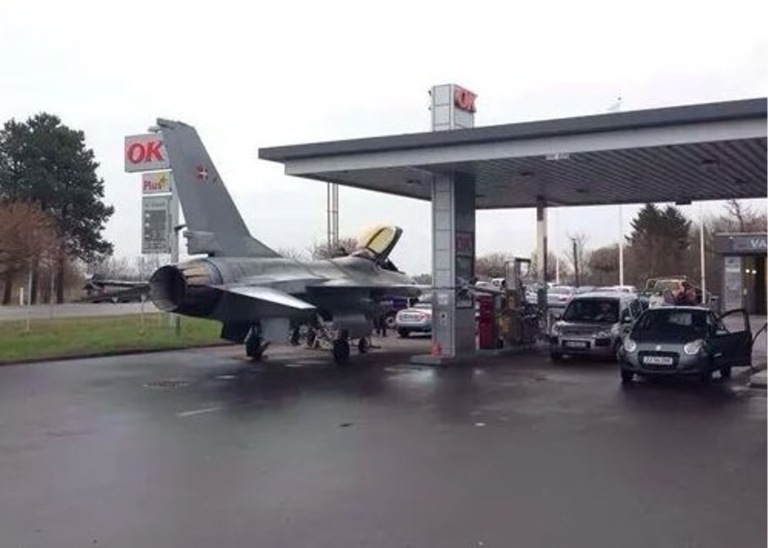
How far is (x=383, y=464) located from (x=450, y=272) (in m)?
12.5

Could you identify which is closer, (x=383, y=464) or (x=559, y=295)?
(x=383, y=464)

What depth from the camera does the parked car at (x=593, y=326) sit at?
819 inches

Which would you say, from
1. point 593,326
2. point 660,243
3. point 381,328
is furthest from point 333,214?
point 660,243

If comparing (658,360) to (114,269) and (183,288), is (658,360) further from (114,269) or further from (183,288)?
(114,269)

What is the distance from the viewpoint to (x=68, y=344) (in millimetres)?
23281

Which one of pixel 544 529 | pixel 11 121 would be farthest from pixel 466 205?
pixel 11 121

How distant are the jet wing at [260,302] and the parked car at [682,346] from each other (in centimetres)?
654

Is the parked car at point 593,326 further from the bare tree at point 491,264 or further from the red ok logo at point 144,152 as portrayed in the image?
the bare tree at point 491,264

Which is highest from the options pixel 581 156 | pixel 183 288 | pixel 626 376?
pixel 581 156

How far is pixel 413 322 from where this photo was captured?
1249 inches

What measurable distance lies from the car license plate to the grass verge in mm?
13752

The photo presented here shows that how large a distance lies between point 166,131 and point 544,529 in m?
15.1

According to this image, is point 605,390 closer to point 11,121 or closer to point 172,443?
point 172,443

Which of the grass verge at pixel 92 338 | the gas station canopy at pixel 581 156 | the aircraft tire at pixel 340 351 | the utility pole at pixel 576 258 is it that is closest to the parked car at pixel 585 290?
the gas station canopy at pixel 581 156
